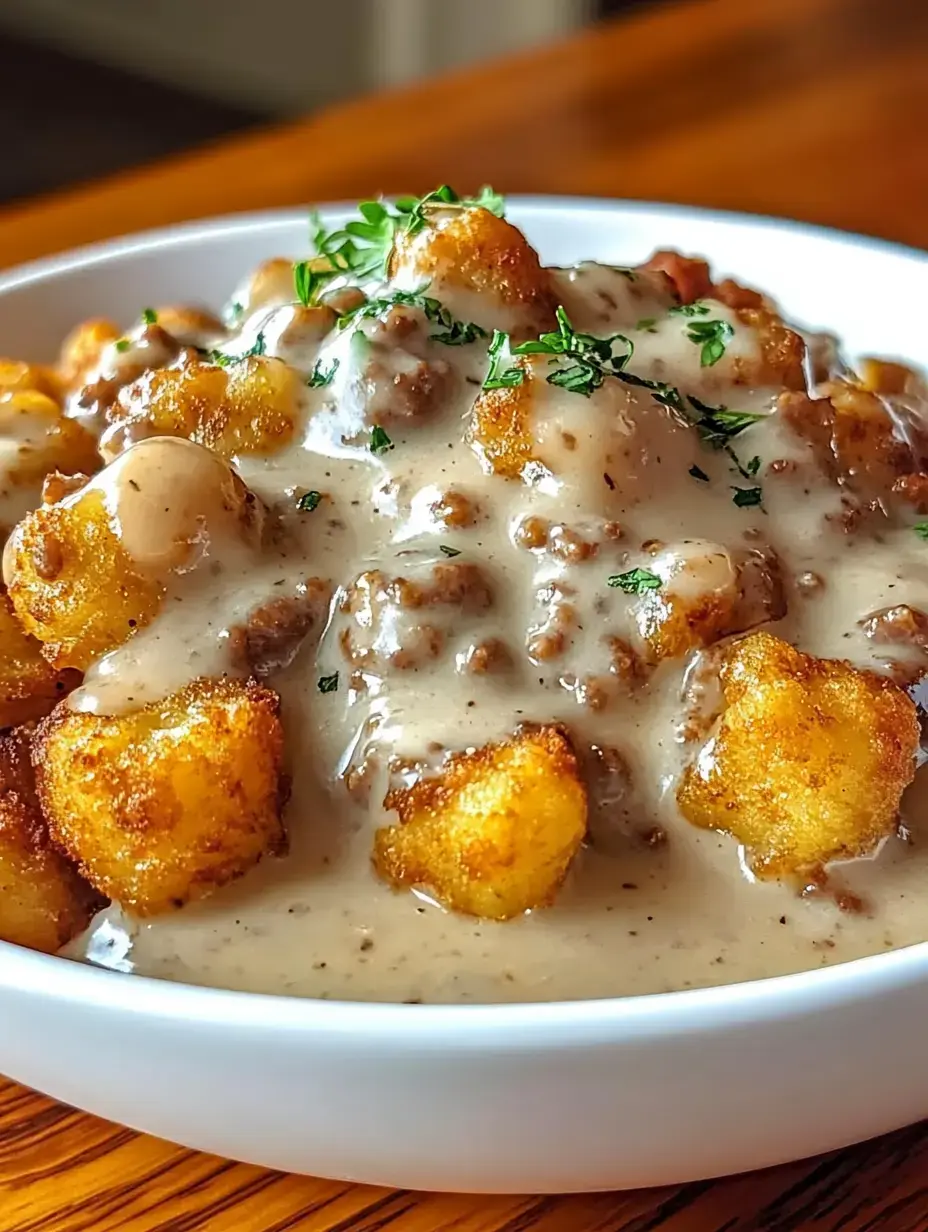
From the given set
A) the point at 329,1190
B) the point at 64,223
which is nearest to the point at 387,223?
the point at 329,1190

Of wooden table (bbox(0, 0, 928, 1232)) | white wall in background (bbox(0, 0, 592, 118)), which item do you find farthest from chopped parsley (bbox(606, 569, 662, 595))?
white wall in background (bbox(0, 0, 592, 118))

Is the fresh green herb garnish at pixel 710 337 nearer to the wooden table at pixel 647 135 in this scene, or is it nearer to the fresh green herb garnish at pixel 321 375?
the fresh green herb garnish at pixel 321 375

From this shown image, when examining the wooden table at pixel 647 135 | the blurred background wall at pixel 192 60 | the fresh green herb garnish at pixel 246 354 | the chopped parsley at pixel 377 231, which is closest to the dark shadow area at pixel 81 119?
the blurred background wall at pixel 192 60

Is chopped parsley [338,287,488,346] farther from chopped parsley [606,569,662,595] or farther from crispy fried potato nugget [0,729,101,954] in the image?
crispy fried potato nugget [0,729,101,954]

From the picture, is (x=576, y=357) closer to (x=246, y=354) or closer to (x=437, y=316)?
(x=437, y=316)

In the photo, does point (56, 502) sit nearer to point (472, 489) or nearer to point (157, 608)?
point (157, 608)

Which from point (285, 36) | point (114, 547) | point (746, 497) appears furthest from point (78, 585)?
point (285, 36)
